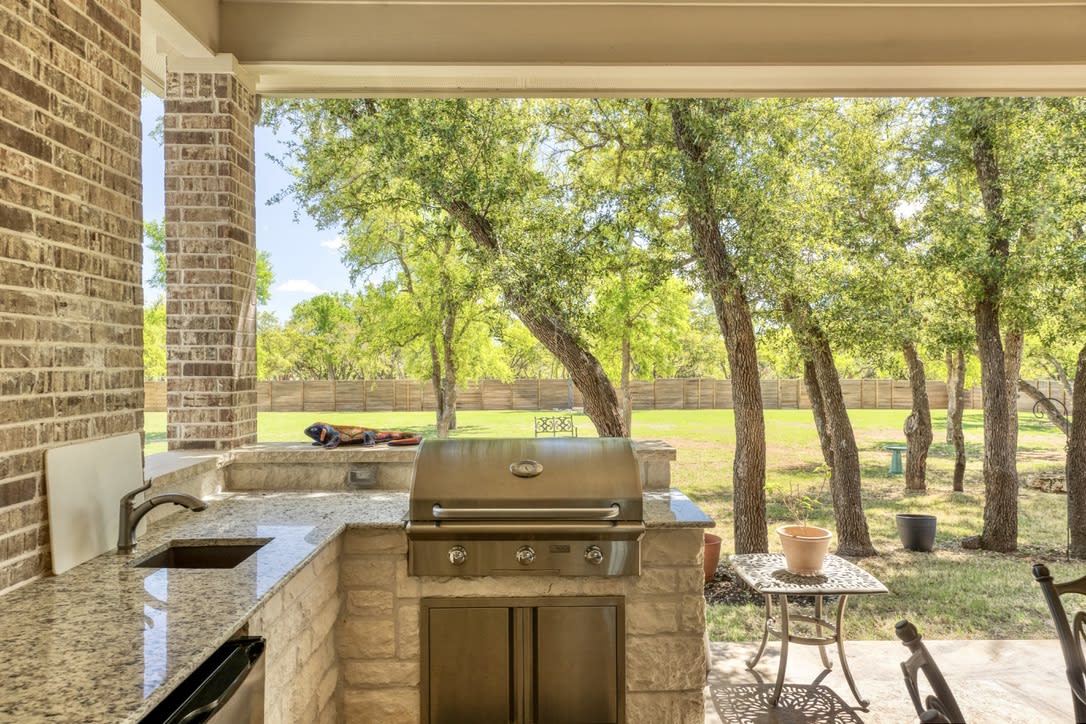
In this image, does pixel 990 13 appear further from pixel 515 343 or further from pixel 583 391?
pixel 515 343

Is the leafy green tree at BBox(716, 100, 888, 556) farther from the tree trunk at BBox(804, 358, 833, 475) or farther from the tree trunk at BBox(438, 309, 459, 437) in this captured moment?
the tree trunk at BBox(438, 309, 459, 437)

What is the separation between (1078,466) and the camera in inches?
230

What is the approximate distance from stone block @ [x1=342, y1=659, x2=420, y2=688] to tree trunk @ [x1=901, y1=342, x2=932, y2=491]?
6.86 metres

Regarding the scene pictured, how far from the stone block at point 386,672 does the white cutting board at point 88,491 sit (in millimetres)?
891

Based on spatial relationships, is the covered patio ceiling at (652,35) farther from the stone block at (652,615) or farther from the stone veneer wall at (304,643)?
→ the stone block at (652,615)

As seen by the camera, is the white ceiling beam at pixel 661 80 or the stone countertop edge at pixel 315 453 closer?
the stone countertop edge at pixel 315 453

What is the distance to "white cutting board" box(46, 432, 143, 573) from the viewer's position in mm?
1850

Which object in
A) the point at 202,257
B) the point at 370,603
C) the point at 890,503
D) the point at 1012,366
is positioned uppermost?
the point at 202,257

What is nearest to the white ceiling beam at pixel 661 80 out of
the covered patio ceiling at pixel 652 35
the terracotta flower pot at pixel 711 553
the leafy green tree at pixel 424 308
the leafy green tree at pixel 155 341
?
the covered patio ceiling at pixel 652 35

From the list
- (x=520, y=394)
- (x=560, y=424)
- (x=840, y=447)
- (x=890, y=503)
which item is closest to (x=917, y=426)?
(x=890, y=503)

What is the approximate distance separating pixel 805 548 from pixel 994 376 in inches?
168

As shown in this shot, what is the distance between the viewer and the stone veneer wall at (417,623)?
2418 mm

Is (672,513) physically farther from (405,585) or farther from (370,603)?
(370,603)

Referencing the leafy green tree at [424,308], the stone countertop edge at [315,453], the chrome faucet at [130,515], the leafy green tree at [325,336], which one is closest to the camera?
the chrome faucet at [130,515]
